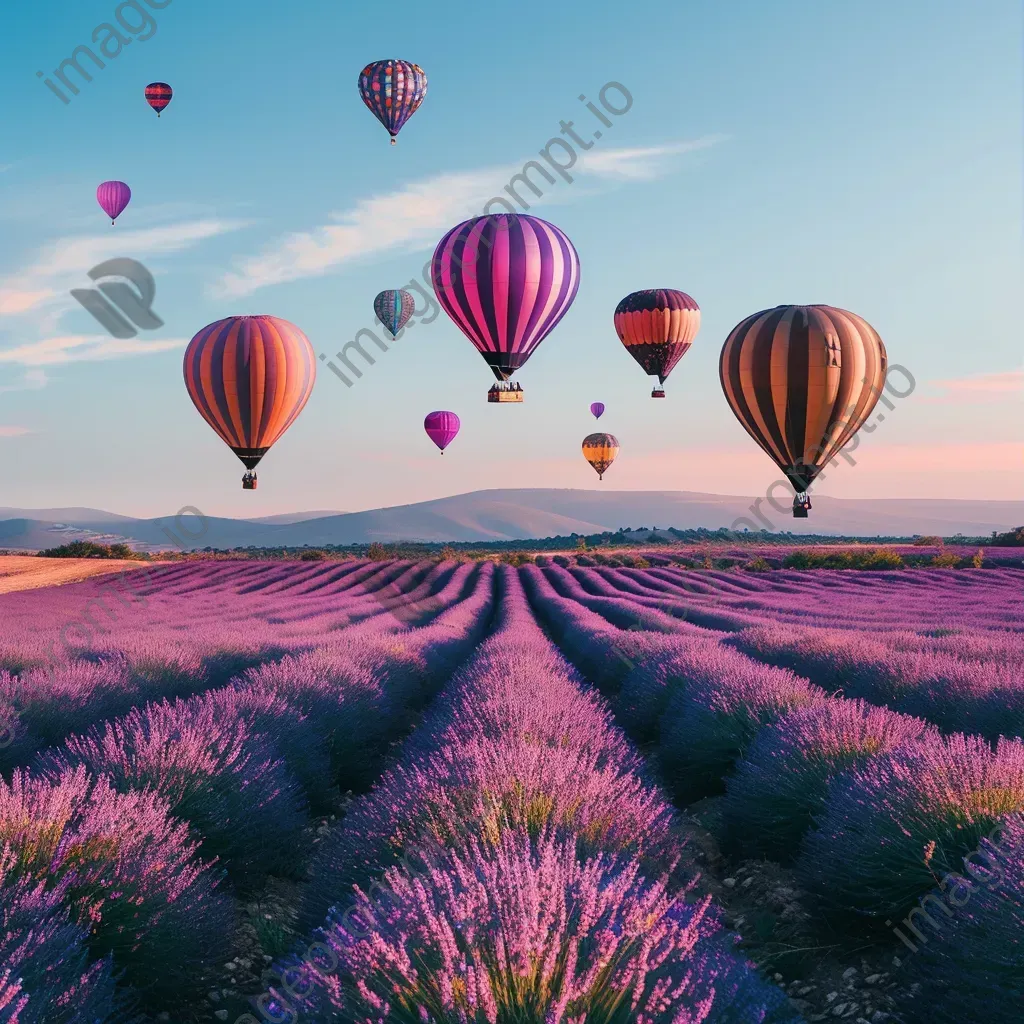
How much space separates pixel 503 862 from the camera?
7.34 feet

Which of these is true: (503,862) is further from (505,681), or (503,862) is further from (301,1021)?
(505,681)

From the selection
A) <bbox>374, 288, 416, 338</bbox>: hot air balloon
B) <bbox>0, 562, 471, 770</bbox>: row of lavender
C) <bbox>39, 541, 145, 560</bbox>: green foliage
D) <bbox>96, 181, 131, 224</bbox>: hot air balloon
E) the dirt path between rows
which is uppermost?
<bbox>96, 181, 131, 224</bbox>: hot air balloon

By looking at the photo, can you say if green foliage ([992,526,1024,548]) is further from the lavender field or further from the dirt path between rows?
the dirt path between rows

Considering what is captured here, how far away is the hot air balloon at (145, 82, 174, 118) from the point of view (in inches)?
1127

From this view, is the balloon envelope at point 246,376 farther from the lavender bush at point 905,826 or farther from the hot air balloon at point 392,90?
the lavender bush at point 905,826

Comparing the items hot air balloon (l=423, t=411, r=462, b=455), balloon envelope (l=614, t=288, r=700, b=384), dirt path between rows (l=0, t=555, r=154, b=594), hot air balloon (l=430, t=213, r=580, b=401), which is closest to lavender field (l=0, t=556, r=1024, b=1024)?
hot air balloon (l=430, t=213, r=580, b=401)

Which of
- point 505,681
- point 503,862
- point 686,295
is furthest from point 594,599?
point 503,862

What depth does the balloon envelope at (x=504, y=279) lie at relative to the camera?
15875mm

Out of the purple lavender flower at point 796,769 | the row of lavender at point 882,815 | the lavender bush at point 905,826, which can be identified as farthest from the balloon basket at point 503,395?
the lavender bush at point 905,826

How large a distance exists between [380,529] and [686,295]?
128688mm

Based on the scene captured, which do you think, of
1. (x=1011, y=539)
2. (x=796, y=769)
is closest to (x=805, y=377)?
(x=796, y=769)

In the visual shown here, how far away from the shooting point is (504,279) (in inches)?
625

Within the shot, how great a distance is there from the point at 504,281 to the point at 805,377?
5.62 meters

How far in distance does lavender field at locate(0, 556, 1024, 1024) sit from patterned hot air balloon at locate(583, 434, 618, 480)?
28.1 meters
